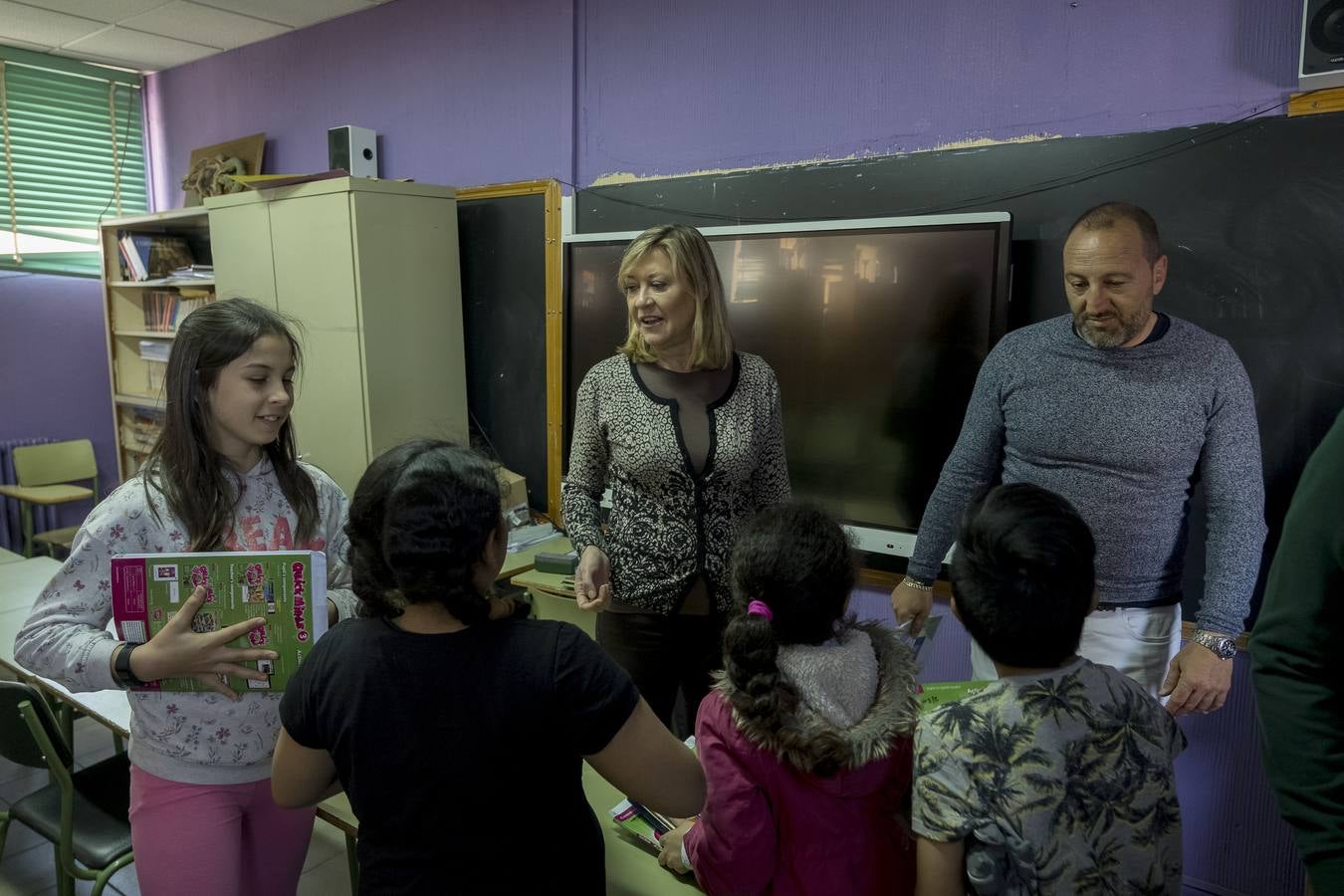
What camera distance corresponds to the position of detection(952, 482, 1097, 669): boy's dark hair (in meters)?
1.00

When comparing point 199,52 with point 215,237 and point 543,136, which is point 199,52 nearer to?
point 215,237

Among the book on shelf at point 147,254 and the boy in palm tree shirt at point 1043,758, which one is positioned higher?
the book on shelf at point 147,254

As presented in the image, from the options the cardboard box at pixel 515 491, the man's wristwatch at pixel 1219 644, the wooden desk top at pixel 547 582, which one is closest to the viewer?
the man's wristwatch at pixel 1219 644

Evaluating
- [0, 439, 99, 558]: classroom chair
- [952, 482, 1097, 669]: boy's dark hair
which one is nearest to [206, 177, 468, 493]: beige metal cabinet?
[0, 439, 99, 558]: classroom chair

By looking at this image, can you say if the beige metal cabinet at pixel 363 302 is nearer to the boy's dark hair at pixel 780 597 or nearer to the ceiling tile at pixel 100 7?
the ceiling tile at pixel 100 7

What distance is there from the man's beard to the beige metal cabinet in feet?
7.61

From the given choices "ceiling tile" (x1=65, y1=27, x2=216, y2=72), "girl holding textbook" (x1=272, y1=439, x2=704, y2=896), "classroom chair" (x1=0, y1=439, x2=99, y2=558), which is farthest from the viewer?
"classroom chair" (x1=0, y1=439, x2=99, y2=558)

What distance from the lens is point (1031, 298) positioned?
220 centimetres

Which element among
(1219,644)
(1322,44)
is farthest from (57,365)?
(1322,44)

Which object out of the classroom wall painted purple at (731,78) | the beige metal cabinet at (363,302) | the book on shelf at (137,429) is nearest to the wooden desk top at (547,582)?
the beige metal cabinet at (363,302)

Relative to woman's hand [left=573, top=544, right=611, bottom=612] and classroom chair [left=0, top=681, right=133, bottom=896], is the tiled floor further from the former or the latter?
woman's hand [left=573, top=544, right=611, bottom=612]

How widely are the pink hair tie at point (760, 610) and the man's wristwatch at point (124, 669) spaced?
921 millimetres

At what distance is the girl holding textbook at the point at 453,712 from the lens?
3.06 ft

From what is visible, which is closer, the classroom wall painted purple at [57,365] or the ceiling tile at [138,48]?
the ceiling tile at [138,48]
